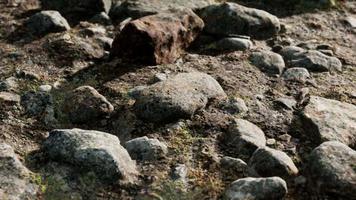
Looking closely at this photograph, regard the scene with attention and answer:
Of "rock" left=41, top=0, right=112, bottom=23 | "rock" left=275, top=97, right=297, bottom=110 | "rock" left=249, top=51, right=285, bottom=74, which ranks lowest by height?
"rock" left=275, top=97, right=297, bottom=110

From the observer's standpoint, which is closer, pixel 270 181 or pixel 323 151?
pixel 270 181

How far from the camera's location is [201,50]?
24.9 ft

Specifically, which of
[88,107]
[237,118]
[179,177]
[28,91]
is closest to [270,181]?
[179,177]

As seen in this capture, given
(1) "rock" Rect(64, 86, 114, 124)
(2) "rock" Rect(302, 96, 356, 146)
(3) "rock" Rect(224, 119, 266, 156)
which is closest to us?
(3) "rock" Rect(224, 119, 266, 156)

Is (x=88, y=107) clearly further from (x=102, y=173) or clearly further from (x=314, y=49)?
(x=314, y=49)

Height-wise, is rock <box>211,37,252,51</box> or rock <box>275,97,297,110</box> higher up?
rock <box>211,37,252,51</box>

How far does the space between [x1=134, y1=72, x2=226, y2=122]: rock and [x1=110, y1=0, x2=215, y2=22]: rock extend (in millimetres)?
2155

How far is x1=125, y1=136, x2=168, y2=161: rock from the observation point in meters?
5.32

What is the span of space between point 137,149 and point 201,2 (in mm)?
3983

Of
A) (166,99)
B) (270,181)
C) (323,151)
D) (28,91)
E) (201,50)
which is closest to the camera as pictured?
(270,181)

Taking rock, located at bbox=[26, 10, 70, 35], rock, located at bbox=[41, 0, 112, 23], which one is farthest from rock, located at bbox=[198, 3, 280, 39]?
rock, located at bbox=[26, 10, 70, 35]

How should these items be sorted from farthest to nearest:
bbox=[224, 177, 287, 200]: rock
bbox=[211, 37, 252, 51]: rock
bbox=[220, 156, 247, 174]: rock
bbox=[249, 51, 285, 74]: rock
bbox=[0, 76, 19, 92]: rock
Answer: bbox=[211, 37, 252, 51]: rock, bbox=[249, 51, 285, 74]: rock, bbox=[0, 76, 19, 92]: rock, bbox=[220, 156, 247, 174]: rock, bbox=[224, 177, 287, 200]: rock

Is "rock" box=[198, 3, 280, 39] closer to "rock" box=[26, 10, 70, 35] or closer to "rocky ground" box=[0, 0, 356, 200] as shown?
"rocky ground" box=[0, 0, 356, 200]

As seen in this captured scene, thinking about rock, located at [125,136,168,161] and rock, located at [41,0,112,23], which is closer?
rock, located at [125,136,168,161]
